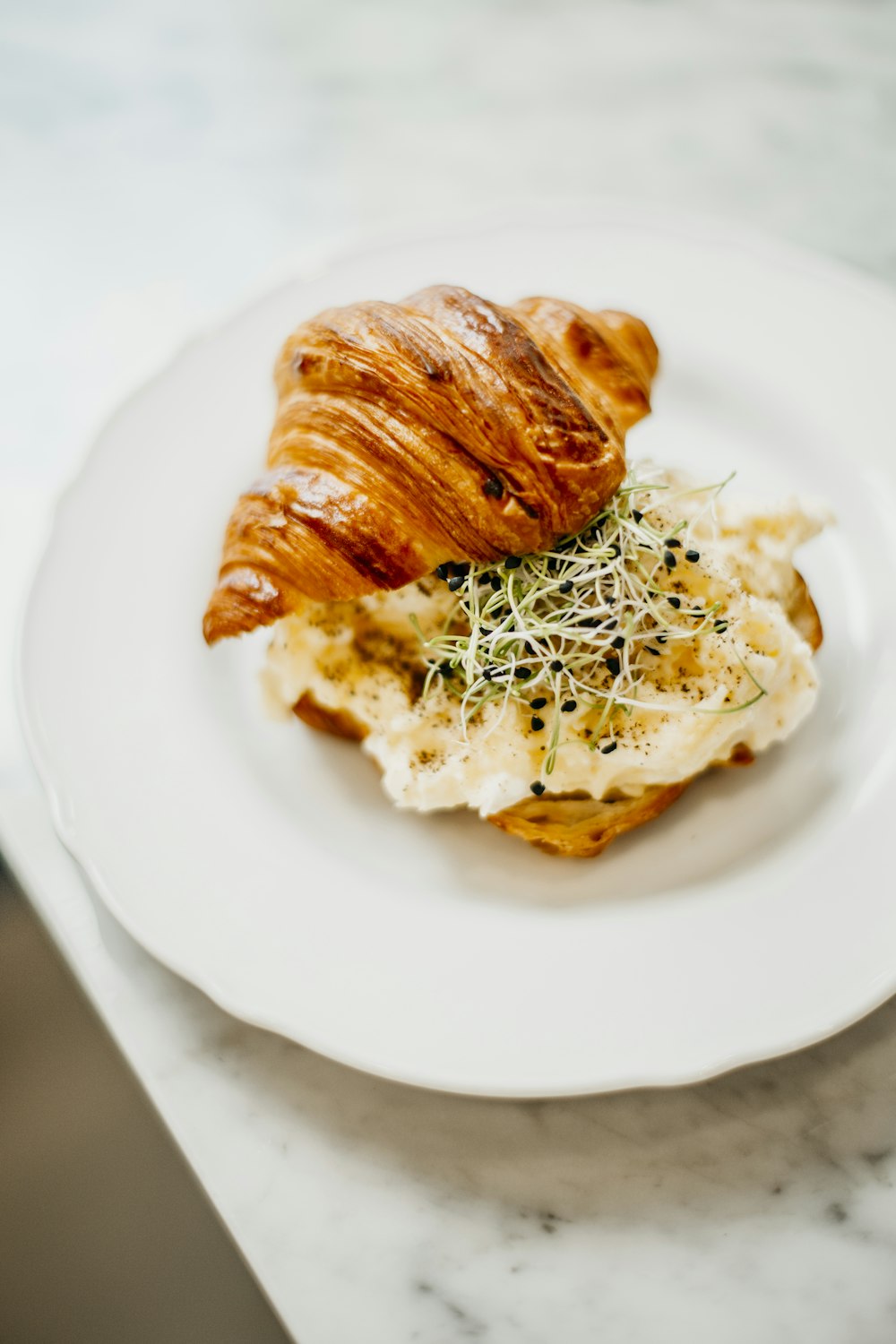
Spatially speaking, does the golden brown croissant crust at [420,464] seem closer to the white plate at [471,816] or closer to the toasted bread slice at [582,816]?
the white plate at [471,816]

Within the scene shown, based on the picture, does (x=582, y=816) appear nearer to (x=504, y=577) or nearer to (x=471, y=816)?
(x=471, y=816)

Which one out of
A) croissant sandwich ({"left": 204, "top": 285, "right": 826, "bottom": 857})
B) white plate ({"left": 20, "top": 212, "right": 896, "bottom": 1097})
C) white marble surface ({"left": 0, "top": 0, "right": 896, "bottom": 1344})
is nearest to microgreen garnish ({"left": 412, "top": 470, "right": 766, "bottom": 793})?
croissant sandwich ({"left": 204, "top": 285, "right": 826, "bottom": 857})

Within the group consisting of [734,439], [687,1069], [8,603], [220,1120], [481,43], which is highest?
[481,43]

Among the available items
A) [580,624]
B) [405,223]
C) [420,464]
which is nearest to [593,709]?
[580,624]

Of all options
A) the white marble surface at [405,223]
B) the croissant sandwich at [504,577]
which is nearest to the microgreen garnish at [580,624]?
the croissant sandwich at [504,577]

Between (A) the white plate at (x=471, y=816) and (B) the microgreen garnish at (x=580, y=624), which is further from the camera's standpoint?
(B) the microgreen garnish at (x=580, y=624)

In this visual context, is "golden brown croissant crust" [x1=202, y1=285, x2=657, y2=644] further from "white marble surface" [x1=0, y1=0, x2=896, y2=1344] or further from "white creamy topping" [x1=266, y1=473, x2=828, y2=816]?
"white marble surface" [x1=0, y1=0, x2=896, y2=1344]

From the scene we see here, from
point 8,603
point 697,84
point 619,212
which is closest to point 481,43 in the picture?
point 697,84

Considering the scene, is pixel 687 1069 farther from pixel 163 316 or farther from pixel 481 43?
pixel 481 43
